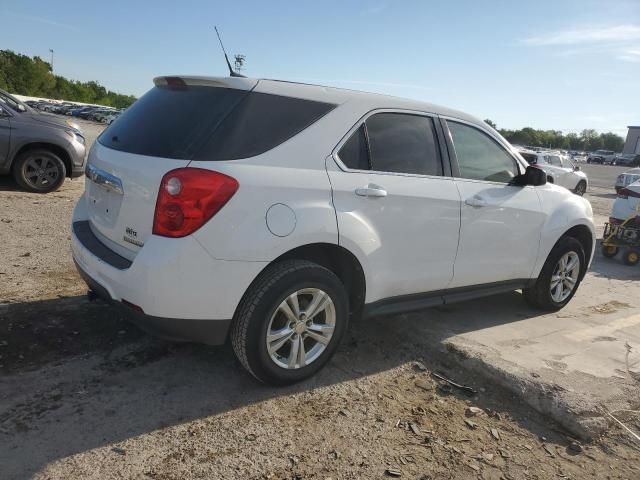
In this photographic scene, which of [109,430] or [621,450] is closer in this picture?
[109,430]

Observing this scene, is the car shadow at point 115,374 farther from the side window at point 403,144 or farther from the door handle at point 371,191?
the side window at point 403,144

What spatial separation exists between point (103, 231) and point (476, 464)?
254cm

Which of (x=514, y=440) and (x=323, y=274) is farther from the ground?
(x=323, y=274)

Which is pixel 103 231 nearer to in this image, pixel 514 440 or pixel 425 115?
pixel 425 115

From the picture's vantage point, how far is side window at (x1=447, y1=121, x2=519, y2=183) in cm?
413

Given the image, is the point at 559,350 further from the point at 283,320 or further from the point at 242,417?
the point at 242,417

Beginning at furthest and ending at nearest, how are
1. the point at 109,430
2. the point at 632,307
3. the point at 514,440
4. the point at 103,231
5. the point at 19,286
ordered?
the point at 632,307 → the point at 19,286 → the point at 103,231 → the point at 514,440 → the point at 109,430

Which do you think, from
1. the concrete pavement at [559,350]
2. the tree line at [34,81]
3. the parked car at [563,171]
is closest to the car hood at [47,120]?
the concrete pavement at [559,350]

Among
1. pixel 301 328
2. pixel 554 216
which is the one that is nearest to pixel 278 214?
pixel 301 328

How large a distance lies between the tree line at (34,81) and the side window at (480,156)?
227 feet

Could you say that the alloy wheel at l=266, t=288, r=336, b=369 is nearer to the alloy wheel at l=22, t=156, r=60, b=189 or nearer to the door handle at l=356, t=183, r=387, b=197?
the door handle at l=356, t=183, r=387, b=197

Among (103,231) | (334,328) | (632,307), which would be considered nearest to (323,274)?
(334,328)

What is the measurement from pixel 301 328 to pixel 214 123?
1.32m

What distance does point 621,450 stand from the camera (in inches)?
121
